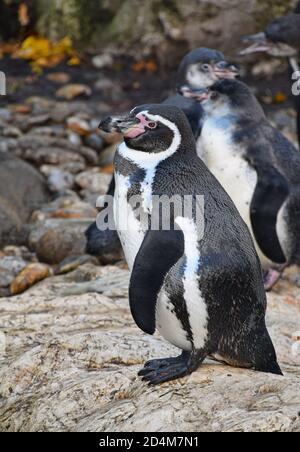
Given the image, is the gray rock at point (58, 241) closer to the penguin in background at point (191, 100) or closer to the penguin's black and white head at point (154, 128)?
the penguin in background at point (191, 100)

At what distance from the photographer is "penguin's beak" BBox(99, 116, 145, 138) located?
3.63 m

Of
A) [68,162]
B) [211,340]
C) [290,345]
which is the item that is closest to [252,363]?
[211,340]

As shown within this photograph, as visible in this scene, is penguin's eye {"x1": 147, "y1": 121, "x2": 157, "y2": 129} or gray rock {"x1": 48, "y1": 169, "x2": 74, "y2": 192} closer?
penguin's eye {"x1": 147, "y1": 121, "x2": 157, "y2": 129}

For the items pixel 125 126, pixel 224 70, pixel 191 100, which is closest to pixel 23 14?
pixel 224 70

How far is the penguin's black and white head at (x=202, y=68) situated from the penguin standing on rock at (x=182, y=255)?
2.62 metres

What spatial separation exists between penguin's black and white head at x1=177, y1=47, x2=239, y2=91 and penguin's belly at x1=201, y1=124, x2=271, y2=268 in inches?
32.4

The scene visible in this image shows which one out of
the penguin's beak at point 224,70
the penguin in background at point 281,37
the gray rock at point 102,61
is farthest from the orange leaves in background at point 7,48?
the penguin's beak at point 224,70

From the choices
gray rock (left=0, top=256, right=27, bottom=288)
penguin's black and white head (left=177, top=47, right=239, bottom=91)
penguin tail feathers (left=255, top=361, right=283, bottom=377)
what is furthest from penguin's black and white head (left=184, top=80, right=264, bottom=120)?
penguin tail feathers (left=255, top=361, right=283, bottom=377)

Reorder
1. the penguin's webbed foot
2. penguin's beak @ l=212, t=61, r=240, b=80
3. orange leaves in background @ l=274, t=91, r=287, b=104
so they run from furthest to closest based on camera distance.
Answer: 1. orange leaves in background @ l=274, t=91, r=287, b=104
2. penguin's beak @ l=212, t=61, r=240, b=80
3. the penguin's webbed foot

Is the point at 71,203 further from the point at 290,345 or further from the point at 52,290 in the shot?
the point at 290,345

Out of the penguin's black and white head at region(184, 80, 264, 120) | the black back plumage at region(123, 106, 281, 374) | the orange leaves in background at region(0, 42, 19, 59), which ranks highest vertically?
the black back plumage at region(123, 106, 281, 374)

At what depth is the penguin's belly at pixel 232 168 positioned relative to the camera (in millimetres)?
5473

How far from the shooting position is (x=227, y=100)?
18.4 ft

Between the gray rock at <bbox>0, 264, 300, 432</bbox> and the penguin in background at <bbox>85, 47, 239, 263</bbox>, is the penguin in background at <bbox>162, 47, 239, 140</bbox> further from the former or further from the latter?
the gray rock at <bbox>0, 264, 300, 432</bbox>
